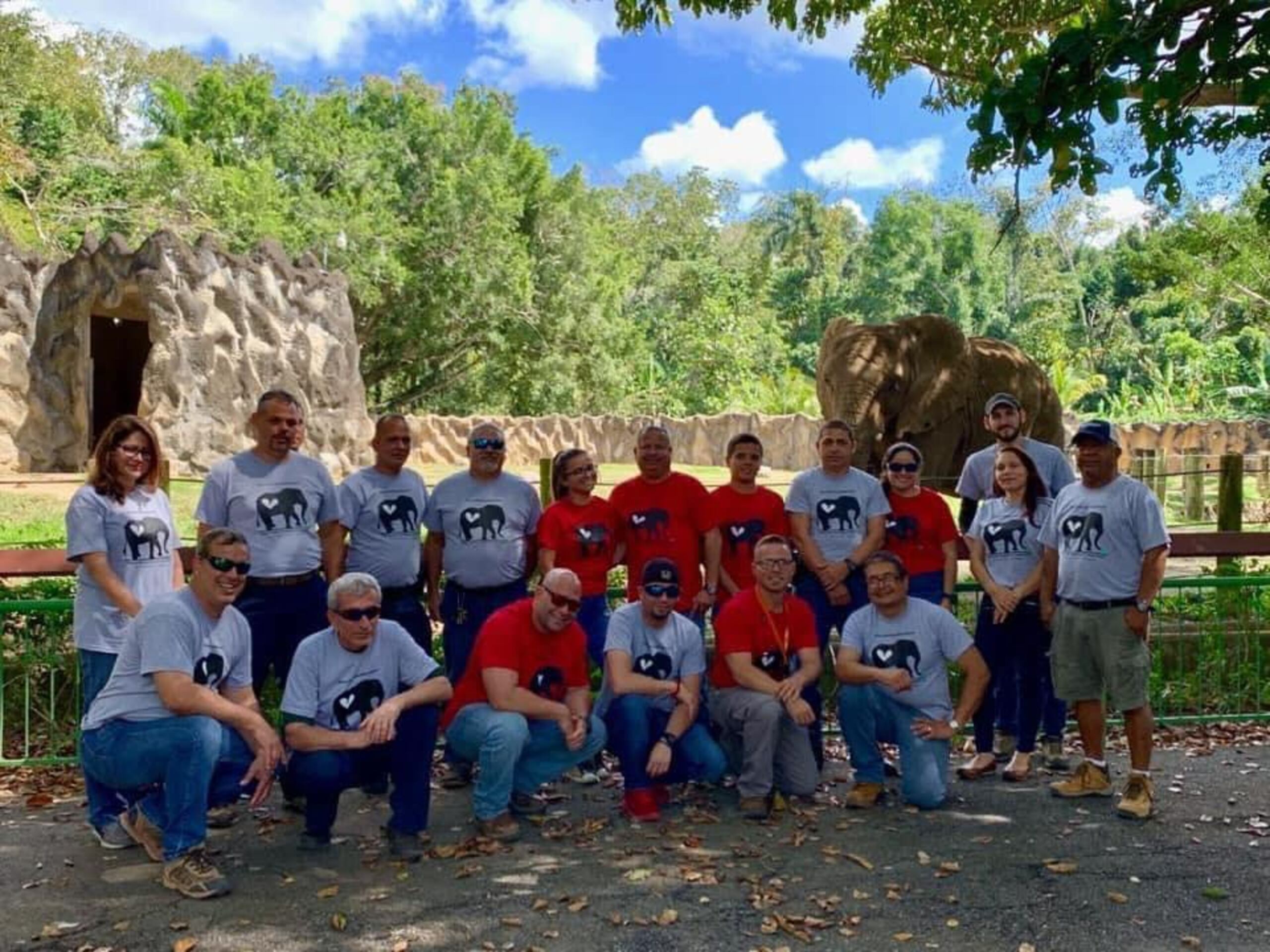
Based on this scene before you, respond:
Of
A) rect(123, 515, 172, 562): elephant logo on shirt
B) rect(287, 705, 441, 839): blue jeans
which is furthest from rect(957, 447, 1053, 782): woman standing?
rect(123, 515, 172, 562): elephant logo on shirt

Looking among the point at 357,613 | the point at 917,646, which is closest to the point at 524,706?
the point at 357,613

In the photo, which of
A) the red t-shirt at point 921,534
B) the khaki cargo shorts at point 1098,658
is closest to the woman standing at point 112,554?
the red t-shirt at point 921,534

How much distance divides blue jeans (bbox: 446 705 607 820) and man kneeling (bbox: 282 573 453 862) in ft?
0.78

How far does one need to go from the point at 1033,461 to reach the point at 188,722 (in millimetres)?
3976

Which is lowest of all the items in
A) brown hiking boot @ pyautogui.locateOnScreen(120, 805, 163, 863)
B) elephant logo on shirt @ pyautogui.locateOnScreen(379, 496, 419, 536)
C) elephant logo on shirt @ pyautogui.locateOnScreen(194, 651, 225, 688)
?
brown hiking boot @ pyautogui.locateOnScreen(120, 805, 163, 863)

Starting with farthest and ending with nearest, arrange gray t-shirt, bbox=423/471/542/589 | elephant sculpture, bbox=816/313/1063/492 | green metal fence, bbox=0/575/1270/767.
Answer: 1. elephant sculpture, bbox=816/313/1063/492
2. green metal fence, bbox=0/575/1270/767
3. gray t-shirt, bbox=423/471/542/589

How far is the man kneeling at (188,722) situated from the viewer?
4547mm

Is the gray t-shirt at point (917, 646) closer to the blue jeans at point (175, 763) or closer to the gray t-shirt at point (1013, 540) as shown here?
the gray t-shirt at point (1013, 540)

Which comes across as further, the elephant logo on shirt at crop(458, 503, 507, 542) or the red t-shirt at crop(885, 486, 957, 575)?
the red t-shirt at crop(885, 486, 957, 575)

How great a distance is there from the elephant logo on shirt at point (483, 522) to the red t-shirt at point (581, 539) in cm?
19

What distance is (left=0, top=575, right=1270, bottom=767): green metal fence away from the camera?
6777 mm

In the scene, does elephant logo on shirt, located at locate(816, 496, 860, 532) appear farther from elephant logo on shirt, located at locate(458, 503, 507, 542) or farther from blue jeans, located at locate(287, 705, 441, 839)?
blue jeans, located at locate(287, 705, 441, 839)

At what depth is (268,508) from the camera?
556 cm

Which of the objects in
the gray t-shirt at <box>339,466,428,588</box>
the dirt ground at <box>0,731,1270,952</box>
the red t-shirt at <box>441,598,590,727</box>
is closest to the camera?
the dirt ground at <box>0,731,1270,952</box>
